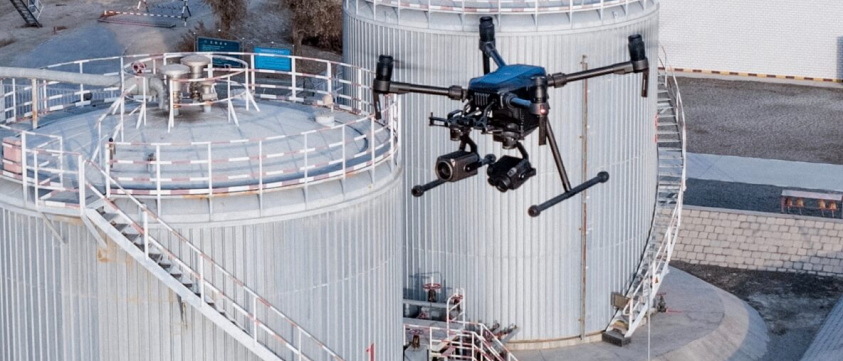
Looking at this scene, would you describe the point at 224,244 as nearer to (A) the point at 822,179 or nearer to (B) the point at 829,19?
(A) the point at 822,179

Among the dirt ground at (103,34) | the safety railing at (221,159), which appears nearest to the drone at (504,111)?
the safety railing at (221,159)

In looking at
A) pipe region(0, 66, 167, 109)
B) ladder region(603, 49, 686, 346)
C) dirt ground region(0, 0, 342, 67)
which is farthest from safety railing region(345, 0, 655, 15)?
dirt ground region(0, 0, 342, 67)

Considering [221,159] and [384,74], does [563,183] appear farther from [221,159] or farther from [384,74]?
[221,159]

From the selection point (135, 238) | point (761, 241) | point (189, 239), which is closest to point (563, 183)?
point (189, 239)

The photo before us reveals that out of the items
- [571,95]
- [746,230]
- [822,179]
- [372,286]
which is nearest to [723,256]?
[746,230]

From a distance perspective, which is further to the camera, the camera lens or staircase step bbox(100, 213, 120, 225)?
the camera lens

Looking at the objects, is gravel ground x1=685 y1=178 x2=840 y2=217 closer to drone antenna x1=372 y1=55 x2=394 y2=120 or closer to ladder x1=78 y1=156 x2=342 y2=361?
drone antenna x1=372 y1=55 x2=394 y2=120

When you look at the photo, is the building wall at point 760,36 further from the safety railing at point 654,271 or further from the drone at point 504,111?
the drone at point 504,111
